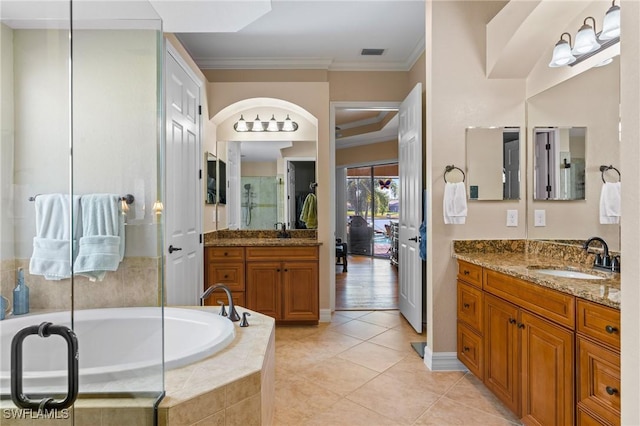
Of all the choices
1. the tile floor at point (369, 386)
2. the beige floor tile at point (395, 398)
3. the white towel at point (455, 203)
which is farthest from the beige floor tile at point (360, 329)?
the white towel at point (455, 203)

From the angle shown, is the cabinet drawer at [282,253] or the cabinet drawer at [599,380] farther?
the cabinet drawer at [282,253]

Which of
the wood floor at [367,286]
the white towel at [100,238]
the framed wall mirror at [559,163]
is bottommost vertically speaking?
the wood floor at [367,286]

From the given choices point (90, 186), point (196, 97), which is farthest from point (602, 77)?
point (196, 97)

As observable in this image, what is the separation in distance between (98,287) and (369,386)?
1750mm

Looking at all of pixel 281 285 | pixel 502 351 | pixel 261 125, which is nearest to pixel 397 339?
pixel 281 285

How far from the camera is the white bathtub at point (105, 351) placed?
3.82ft

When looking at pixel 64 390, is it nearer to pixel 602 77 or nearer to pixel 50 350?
pixel 50 350

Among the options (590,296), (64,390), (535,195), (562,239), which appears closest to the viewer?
(64,390)

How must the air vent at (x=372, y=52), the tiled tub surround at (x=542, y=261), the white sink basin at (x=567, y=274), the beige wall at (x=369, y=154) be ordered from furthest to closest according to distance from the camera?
the beige wall at (x=369, y=154), the air vent at (x=372, y=52), the white sink basin at (x=567, y=274), the tiled tub surround at (x=542, y=261)

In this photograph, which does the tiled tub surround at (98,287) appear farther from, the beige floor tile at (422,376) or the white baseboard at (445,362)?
the white baseboard at (445,362)

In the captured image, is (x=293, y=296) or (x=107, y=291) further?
(x=293, y=296)

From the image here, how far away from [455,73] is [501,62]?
0.31 meters

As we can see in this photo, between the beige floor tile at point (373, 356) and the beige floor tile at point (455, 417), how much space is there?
573 mm

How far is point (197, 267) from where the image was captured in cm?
350
